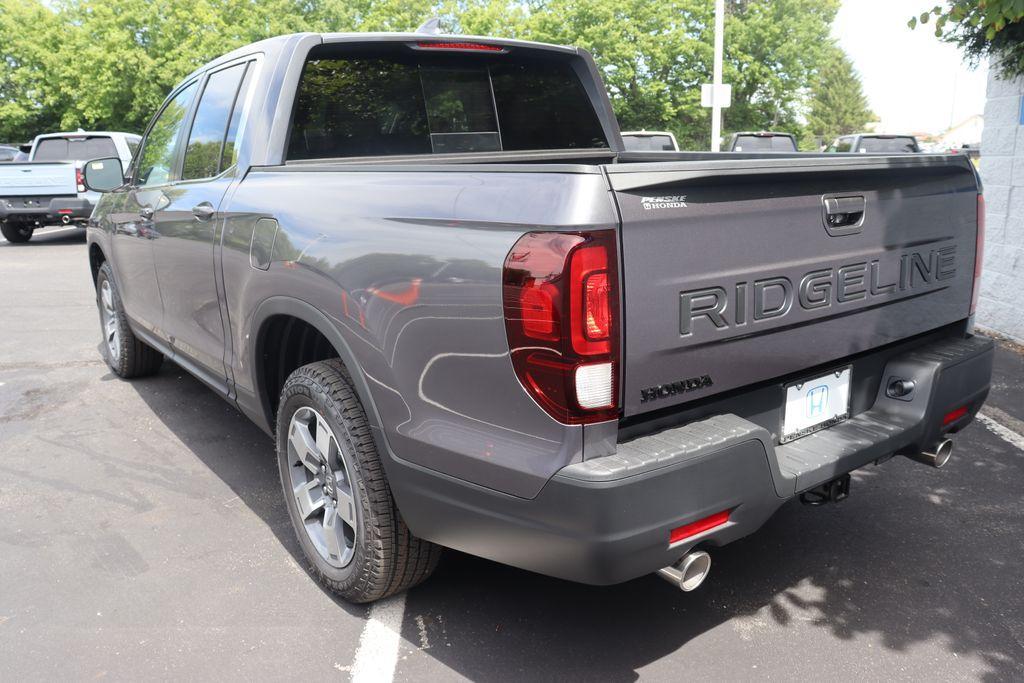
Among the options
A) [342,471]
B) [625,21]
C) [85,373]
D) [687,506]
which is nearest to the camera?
[687,506]

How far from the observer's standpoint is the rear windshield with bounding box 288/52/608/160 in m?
3.67

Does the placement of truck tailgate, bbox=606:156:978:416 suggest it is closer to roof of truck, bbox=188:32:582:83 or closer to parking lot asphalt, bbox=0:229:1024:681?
parking lot asphalt, bbox=0:229:1024:681

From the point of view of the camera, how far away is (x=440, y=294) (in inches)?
92.7

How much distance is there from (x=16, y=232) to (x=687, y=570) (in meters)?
17.7

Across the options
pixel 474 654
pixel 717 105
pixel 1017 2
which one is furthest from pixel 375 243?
pixel 717 105

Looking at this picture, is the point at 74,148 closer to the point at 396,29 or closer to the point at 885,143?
the point at 885,143

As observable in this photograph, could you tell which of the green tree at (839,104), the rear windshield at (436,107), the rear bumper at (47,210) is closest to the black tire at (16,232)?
the rear bumper at (47,210)

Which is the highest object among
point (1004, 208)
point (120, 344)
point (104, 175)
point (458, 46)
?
point (458, 46)

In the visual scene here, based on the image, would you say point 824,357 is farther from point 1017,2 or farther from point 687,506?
point 1017,2

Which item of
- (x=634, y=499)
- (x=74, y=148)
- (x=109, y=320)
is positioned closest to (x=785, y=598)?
(x=634, y=499)

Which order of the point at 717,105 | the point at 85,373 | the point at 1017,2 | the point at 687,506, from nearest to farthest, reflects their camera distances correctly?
1. the point at 687,506
2. the point at 1017,2
3. the point at 85,373
4. the point at 717,105

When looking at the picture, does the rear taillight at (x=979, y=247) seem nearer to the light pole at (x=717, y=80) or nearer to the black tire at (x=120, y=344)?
the black tire at (x=120, y=344)

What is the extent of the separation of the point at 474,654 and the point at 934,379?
1822mm

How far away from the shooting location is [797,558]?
135 inches
